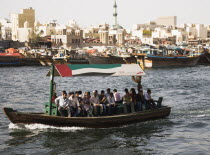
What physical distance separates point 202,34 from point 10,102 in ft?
528

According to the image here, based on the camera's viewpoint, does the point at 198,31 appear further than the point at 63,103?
Yes

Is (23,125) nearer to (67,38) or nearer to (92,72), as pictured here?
(92,72)

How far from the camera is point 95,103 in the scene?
777 inches

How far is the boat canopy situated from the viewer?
19328mm

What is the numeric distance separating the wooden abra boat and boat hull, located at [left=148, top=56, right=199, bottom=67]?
166ft

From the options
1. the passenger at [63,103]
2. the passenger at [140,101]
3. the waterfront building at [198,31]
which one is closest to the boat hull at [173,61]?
the passenger at [140,101]

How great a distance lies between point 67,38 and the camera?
4555 inches

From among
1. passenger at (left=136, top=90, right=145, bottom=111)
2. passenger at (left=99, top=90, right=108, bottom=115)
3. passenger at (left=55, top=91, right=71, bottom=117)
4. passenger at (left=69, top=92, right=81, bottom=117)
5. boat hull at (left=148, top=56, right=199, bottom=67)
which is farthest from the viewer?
boat hull at (left=148, top=56, right=199, bottom=67)

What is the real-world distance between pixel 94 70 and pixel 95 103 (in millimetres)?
1503

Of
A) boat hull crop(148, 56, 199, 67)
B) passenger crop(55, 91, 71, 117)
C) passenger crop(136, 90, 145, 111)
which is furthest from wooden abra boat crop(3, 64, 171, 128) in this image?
boat hull crop(148, 56, 199, 67)

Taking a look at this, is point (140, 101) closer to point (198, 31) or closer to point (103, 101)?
point (103, 101)

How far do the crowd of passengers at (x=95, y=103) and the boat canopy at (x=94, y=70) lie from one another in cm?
82

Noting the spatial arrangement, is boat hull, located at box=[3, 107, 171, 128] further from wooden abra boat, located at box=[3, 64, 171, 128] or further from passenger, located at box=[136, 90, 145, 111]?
passenger, located at box=[136, 90, 145, 111]

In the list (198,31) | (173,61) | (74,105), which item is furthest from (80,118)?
(198,31)
